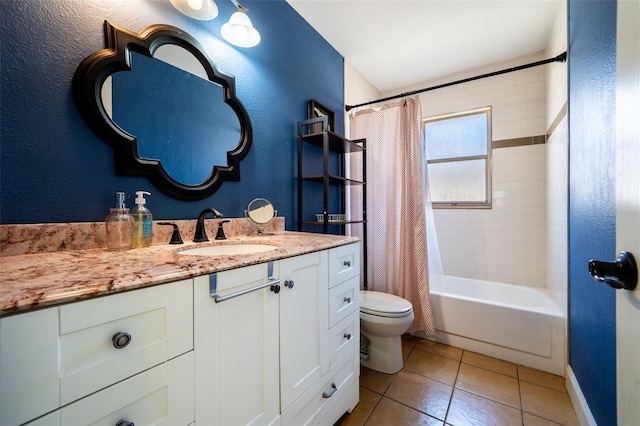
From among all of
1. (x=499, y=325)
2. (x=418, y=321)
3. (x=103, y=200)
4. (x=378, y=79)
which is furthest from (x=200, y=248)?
(x=378, y=79)

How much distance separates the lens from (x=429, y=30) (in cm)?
204

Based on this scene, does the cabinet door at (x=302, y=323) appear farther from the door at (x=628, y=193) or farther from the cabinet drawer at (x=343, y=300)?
the door at (x=628, y=193)

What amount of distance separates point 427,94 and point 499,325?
241 cm

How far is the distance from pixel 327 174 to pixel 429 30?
1479mm

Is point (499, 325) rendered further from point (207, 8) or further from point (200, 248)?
point (207, 8)

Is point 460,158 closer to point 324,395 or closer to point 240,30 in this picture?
point 240,30

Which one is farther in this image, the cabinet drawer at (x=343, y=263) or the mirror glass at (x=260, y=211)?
the mirror glass at (x=260, y=211)

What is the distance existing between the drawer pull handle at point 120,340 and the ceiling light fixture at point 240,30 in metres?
1.41

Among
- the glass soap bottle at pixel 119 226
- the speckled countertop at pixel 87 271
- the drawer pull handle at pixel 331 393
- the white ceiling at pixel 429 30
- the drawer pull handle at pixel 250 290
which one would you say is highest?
the white ceiling at pixel 429 30

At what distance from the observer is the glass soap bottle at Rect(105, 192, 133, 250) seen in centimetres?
92

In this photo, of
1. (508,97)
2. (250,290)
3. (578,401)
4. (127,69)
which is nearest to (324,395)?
(250,290)

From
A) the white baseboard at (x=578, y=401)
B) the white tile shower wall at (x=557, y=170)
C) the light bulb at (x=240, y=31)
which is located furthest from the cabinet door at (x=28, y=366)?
the white tile shower wall at (x=557, y=170)

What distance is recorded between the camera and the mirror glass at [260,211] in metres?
1.48

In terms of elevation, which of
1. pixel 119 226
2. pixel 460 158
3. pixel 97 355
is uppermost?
pixel 460 158
